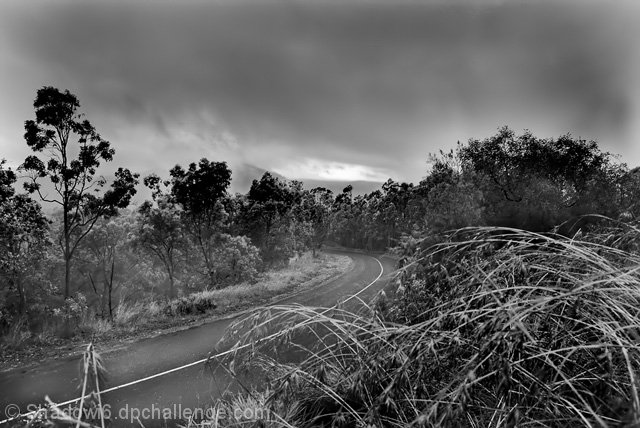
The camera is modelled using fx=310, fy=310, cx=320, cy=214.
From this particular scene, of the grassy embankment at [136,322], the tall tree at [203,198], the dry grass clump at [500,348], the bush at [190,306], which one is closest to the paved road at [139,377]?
the grassy embankment at [136,322]

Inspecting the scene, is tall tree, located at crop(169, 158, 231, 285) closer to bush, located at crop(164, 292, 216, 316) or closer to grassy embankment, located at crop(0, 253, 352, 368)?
grassy embankment, located at crop(0, 253, 352, 368)

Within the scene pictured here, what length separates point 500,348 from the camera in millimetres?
1729

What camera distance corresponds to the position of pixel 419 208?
1385 inches

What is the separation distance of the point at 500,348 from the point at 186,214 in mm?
18407

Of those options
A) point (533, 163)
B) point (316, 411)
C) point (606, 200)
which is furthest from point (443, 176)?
point (316, 411)

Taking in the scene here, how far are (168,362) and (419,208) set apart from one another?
31465 mm

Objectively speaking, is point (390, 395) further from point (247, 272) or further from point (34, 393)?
point (247, 272)

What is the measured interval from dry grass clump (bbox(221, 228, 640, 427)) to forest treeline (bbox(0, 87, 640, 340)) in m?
8.75

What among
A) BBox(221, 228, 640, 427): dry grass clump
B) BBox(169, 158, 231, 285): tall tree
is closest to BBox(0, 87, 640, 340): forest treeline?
BBox(169, 158, 231, 285): tall tree

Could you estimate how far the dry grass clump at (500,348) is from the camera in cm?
151

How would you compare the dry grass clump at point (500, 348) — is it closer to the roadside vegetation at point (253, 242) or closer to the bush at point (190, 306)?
the roadside vegetation at point (253, 242)

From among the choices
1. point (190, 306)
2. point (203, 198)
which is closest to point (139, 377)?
point (190, 306)

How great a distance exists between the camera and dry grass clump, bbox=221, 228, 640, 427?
1512mm

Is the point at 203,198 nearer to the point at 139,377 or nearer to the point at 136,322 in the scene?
the point at 136,322
